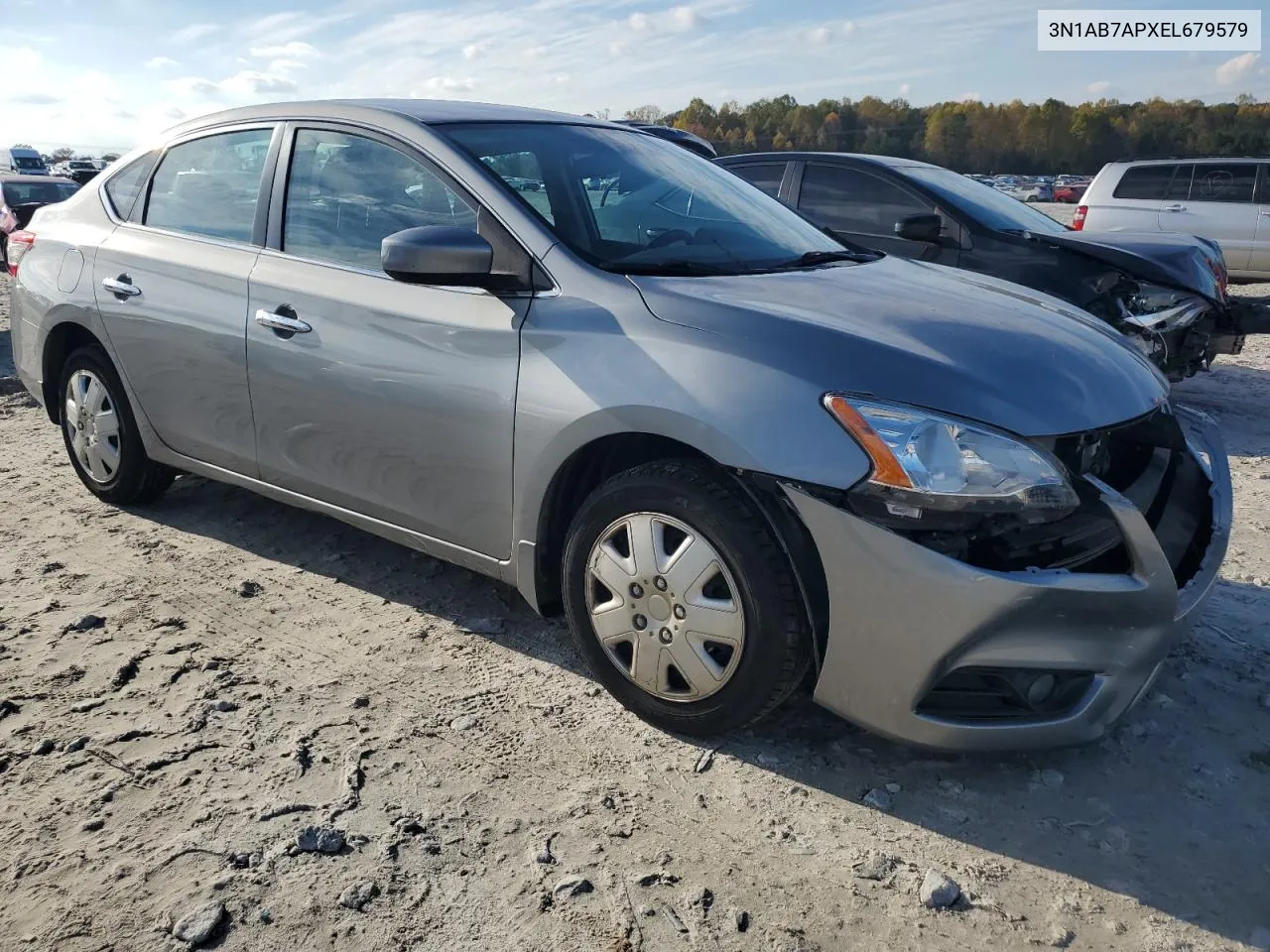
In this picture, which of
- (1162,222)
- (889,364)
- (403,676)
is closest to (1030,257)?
(889,364)

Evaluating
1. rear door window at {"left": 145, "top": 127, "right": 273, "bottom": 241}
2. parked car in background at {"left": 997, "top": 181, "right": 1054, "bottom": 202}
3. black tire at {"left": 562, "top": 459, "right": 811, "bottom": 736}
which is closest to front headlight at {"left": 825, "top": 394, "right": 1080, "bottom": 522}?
black tire at {"left": 562, "top": 459, "right": 811, "bottom": 736}

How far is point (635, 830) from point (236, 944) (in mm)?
867

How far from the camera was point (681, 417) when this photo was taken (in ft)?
8.18

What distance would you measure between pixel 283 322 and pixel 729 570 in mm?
1775

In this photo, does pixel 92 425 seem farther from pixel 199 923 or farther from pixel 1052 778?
pixel 1052 778

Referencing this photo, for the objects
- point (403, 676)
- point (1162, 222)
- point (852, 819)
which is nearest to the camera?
point (852, 819)

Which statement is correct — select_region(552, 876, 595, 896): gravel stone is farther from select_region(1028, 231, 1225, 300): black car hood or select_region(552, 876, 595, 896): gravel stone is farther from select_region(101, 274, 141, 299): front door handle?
select_region(1028, 231, 1225, 300): black car hood

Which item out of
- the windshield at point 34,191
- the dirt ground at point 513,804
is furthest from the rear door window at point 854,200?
the windshield at point 34,191

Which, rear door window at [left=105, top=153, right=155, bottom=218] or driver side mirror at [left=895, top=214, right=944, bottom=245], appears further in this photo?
driver side mirror at [left=895, top=214, right=944, bottom=245]

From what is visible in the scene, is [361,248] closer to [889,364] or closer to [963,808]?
[889,364]

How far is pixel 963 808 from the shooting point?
2.47 metres

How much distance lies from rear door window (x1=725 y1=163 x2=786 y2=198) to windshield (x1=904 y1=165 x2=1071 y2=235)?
887mm

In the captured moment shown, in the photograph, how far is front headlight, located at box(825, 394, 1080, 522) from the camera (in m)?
2.26

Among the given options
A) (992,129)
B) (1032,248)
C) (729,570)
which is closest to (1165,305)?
(1032,248)
